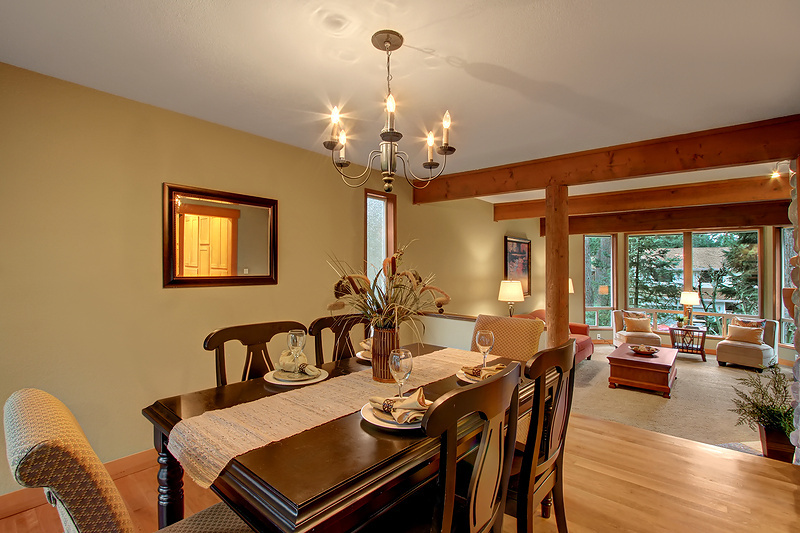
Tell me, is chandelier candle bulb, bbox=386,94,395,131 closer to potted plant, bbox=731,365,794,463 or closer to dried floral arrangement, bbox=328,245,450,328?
dried floral arrangement, bbox=328,245,450,328

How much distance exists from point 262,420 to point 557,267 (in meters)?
2.98

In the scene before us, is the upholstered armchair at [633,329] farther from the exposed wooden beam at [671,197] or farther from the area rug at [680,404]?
the exposed wooden beam at [671,197]

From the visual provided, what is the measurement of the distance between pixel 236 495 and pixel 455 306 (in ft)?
14.8

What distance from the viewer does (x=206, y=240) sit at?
2.77 metres

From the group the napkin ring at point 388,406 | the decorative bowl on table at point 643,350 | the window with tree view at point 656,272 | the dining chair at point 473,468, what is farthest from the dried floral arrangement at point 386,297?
the window with tree view at point 656,272

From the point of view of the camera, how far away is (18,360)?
2053mm

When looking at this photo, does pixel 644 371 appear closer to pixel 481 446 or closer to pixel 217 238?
pixel 481 446

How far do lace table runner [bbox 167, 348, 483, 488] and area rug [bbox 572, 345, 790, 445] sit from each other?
10.7 feet

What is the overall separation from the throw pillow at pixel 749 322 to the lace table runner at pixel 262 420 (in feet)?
23.3

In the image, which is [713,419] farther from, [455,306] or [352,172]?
[352,172]

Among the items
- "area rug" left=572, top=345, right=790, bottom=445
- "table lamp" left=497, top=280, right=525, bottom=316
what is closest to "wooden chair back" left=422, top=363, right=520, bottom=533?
"area rug" left=572, top=345, right=790, bottom=445

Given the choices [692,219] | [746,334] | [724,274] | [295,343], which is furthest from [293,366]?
[724,274]

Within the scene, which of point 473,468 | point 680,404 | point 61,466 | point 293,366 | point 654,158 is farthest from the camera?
point 680,404

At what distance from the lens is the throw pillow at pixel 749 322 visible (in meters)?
6.33
